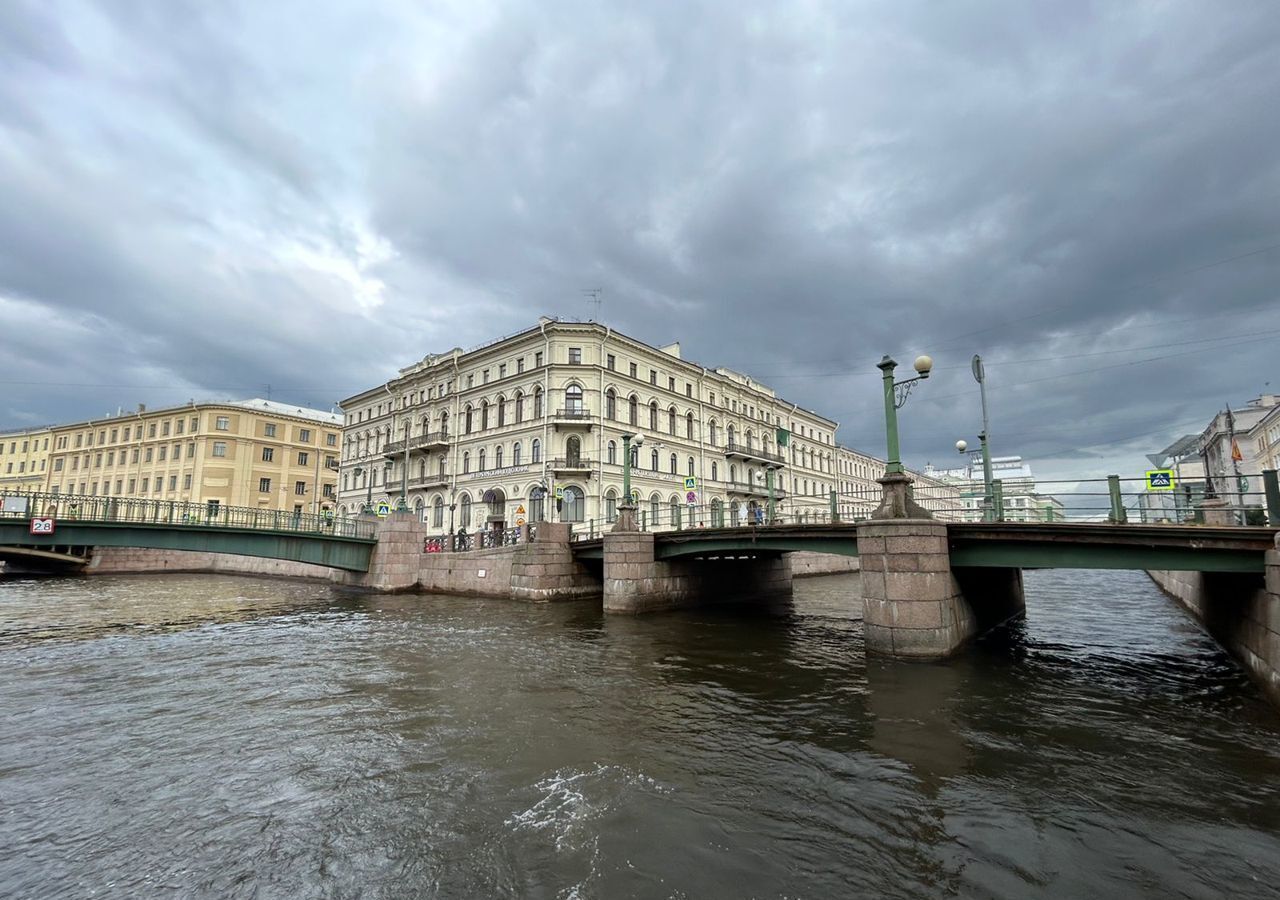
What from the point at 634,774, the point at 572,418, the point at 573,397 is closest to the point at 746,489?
the point at 573,397

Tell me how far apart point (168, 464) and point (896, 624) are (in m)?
74.2

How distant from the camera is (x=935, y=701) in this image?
33.6 ft

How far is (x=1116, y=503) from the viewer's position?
493 inches

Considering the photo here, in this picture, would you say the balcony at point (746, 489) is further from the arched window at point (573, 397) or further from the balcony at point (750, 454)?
the arched window at point (573, 397)

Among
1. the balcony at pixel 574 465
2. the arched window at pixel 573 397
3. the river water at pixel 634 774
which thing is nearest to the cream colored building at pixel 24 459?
the arched window at pixel 573 397

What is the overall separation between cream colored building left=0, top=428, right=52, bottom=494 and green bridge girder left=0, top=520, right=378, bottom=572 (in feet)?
198

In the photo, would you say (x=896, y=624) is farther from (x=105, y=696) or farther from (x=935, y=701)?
(x=105, y=696)

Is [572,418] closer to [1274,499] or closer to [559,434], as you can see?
[559,434]

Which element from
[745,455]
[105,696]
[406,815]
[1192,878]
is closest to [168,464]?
[745,455]

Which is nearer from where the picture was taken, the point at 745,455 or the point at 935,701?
the point at 935,701

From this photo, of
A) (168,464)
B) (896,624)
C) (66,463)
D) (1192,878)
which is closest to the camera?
(1192,878)

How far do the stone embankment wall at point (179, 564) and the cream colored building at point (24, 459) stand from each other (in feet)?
144

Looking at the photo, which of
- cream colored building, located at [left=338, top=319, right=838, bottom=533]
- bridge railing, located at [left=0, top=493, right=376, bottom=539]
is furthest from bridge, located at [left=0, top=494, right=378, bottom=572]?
cream colored building, located at [left=338, top=319, right=838, bottom=533]

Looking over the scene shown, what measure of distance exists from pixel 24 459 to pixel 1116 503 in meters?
110
